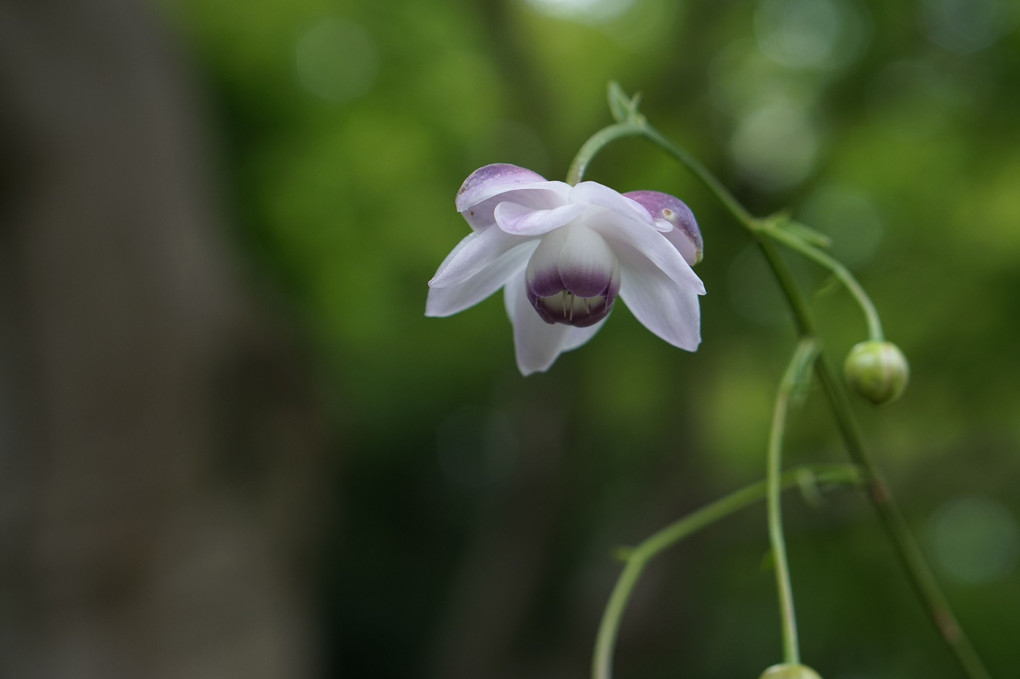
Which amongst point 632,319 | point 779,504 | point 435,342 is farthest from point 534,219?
point 435,342

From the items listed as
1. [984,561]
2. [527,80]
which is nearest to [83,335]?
[527,80]

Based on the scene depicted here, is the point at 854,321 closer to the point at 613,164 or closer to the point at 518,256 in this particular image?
the point at 613,164

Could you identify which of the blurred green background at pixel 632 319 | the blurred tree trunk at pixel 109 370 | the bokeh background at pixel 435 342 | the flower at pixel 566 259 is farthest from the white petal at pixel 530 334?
the blurred green background at pixel 632 319

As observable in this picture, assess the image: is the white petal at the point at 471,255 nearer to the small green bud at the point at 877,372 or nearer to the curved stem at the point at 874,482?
the curved stem at the point at 874,482

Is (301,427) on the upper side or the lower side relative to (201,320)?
lower

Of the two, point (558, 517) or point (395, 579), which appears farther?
point (395, 579)

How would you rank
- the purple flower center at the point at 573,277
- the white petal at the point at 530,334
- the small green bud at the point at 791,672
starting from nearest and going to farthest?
the small green bud at the point at 791,672
the purple flower center at the point at 573,277
the white petal at the point at 530,334
